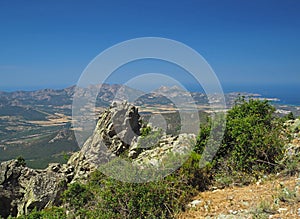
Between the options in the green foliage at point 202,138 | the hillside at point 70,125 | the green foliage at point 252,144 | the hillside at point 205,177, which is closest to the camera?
the hillside at point 205,177

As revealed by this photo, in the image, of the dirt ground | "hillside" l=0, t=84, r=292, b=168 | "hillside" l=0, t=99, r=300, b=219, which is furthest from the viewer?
"hillside" l=0, t=84, r=292, b=168

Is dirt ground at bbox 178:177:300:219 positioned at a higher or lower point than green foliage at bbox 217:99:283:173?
lower

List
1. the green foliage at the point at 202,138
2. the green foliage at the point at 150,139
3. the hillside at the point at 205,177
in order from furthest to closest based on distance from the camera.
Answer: the green foliage at the point at 150,139 < the green foliage at the point at 202,138 < the hillside at the point at 205,177

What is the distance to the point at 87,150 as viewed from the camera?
20062 millimetres

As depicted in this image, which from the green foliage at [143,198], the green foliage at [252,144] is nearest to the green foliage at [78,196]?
the green foliage at [143,198]

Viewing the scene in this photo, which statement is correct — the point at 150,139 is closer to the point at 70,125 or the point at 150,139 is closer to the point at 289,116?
the point at 289,116

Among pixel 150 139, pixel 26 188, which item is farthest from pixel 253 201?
pixel 26 188

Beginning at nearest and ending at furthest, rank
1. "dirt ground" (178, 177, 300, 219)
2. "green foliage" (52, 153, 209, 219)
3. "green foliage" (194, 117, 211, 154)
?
"dirt ground" (178, 177, 300, 219), "green foliage" (52, 153, 209, 219), "green foliage" (194, 117, 211, 154)

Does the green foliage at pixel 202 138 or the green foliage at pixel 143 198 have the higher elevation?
the green foliage at pixel 202 138

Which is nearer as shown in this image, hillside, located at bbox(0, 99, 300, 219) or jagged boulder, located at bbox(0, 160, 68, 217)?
hillside, located at bbox(0, 99, 300, 219)

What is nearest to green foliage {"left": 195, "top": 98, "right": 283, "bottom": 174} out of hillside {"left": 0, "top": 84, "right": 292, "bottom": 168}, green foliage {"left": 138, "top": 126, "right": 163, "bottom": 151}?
hillside {"left": 0, "top": 84, "right": 292, "bottom": 168}

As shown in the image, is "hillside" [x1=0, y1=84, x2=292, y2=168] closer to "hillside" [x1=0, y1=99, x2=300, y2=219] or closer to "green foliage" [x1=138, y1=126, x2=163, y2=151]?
"green foliage" [x1=138, y1=126, x2=163, y2=151]

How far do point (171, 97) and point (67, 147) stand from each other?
80490mm

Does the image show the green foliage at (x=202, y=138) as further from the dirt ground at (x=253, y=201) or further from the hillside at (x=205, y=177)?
the dirt ground at (x=253, y=201)
